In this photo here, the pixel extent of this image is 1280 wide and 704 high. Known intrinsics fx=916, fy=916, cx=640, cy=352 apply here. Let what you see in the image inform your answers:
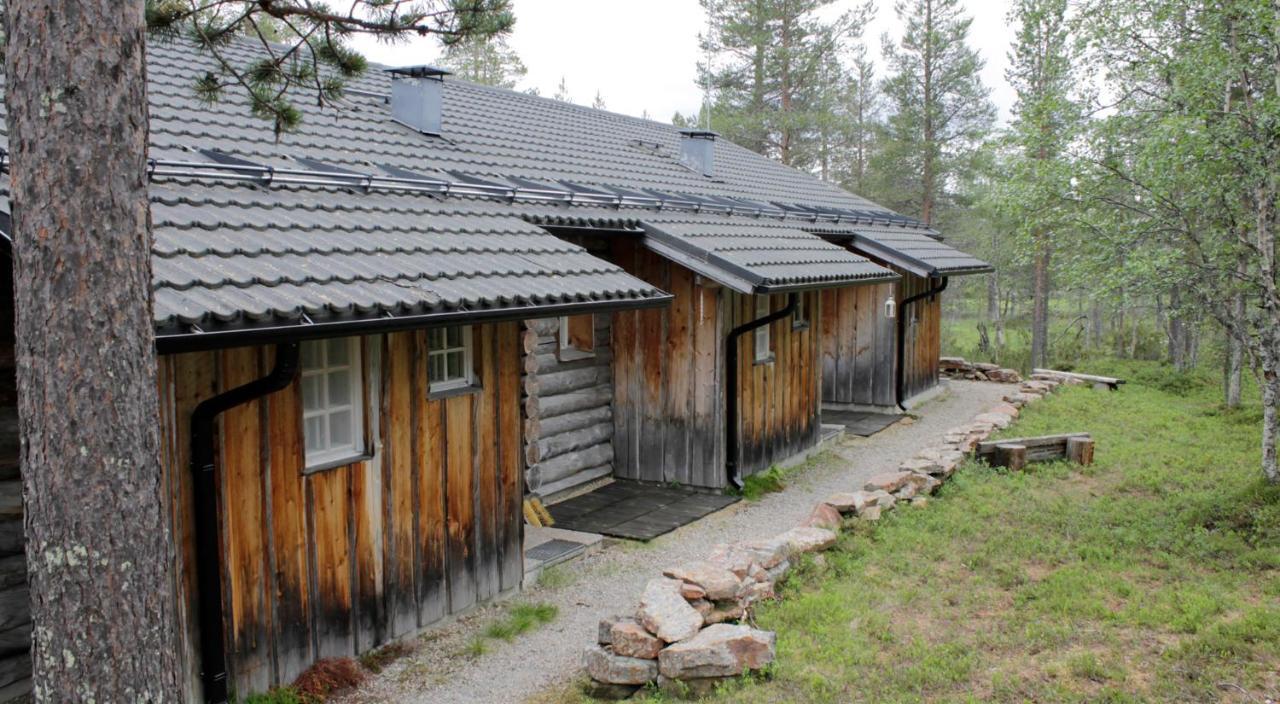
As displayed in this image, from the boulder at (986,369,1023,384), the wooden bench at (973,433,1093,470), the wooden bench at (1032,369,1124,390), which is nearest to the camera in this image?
the wooden bench at (973,433,1093,470)

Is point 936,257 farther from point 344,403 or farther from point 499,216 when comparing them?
point 344,403

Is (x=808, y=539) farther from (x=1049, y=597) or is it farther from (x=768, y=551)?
(x=1049, y=597)

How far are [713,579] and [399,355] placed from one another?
260cm

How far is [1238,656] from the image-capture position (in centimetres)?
547

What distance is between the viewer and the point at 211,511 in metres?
4.91

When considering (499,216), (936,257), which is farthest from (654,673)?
(936,257)

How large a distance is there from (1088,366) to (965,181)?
9.36 metres

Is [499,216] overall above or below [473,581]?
above

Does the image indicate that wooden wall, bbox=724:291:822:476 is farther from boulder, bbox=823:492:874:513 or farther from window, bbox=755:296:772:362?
boulder, bbox=823:492:874:513

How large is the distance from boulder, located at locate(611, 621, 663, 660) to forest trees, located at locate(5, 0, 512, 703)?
9.70 feet

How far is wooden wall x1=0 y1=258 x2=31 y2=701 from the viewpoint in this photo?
16.2 ft

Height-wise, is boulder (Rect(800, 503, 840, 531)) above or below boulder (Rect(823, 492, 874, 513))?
below

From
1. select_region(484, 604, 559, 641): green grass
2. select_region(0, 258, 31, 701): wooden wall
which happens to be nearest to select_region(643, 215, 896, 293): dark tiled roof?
select_region(484, 604, 559, 641): green grass

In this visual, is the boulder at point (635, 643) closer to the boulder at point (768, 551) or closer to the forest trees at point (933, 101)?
the boulder at point (768, 551)
